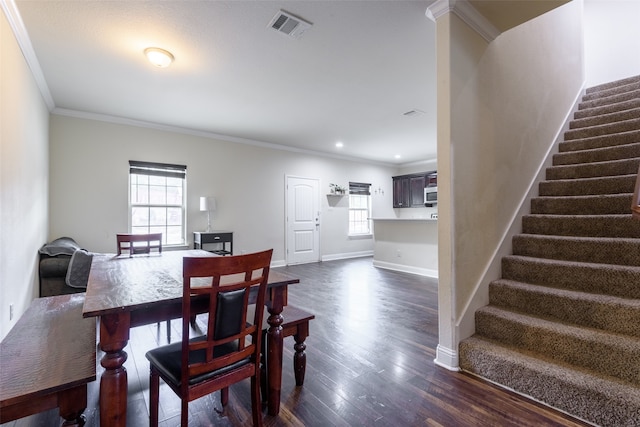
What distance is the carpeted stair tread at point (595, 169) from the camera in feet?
8.91

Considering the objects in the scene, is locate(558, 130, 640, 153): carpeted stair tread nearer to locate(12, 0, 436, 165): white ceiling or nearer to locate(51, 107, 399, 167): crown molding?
locate(12, 0, 436, 165): white ceiling

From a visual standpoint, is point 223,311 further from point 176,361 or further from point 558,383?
point 558,383

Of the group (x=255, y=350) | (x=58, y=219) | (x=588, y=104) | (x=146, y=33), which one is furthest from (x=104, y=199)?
(x=588, y=104)

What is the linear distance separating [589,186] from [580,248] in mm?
859

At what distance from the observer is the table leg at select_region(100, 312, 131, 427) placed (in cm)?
116

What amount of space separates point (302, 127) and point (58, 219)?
385cm

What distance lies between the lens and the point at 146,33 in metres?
2.48

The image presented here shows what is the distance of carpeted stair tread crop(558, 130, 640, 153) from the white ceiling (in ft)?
5.38

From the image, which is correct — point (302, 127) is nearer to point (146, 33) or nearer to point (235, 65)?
point (235, 65)

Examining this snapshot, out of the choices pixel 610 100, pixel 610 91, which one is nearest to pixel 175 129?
pixel 610 100

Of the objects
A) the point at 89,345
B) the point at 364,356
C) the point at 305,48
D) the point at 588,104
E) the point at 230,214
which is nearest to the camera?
Result: the point at 89,345

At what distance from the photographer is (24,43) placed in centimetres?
254

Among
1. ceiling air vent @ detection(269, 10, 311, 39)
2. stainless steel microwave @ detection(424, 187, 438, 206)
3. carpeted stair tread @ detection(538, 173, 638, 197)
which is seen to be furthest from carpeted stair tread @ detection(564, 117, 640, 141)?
stainless steel microwave @ detection(424, 187, 438, 206)

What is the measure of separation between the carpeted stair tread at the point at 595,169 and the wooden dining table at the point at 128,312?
3.18 metres
